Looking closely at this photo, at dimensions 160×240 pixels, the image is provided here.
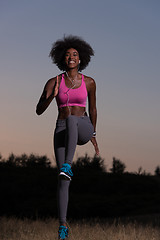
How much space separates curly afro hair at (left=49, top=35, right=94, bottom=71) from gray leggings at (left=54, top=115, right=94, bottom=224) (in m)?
1.03

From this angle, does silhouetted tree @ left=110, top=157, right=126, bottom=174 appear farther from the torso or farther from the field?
the torso

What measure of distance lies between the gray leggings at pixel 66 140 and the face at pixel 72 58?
2.76 ft

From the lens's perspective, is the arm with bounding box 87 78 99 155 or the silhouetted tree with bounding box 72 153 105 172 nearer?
the arm with bounding box 87 78 99 155

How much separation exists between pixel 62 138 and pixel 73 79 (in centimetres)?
91

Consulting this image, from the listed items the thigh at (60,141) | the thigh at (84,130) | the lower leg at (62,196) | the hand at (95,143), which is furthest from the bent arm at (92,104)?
the lower leg at (62,196)

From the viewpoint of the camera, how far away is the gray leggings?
15.5 ft

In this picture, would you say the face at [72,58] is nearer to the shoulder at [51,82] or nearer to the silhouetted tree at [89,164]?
the shoulder at [51,82]

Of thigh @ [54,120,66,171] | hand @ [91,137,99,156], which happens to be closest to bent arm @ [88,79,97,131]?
hand @ [91,137,99,156]

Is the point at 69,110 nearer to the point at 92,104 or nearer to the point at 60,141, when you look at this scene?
the point at 60,141

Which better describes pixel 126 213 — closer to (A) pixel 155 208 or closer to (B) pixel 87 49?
(A) pixel 155 208

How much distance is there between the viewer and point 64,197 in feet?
16.3

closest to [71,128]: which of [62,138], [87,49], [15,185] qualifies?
[62,138]

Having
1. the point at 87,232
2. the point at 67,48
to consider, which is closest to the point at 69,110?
the point at 67,48

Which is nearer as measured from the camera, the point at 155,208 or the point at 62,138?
the point at 62,138
